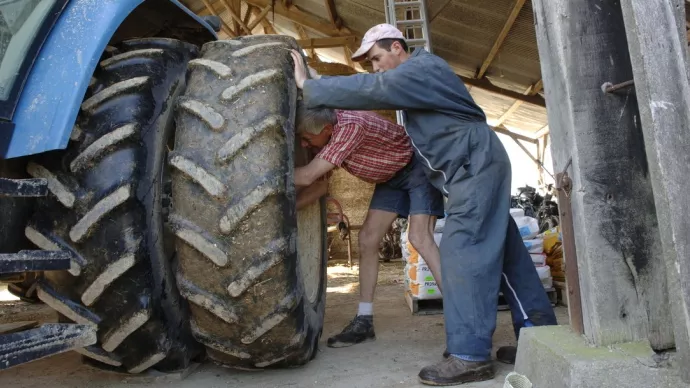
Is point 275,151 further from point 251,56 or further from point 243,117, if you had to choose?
point 251,56

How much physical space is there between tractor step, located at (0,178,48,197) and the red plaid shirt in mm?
1338

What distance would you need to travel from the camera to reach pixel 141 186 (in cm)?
213

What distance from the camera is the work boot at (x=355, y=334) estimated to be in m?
3.24

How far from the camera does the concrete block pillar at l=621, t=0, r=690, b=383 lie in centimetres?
160

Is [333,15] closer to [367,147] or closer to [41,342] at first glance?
[367,147]

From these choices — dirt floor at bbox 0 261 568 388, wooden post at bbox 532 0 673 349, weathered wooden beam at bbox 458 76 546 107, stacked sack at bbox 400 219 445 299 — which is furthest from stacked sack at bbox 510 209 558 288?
weathered wooden beam at bbox 458 76 546 107

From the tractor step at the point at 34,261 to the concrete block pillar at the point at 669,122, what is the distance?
171 centimetres

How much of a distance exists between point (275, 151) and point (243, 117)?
17cm

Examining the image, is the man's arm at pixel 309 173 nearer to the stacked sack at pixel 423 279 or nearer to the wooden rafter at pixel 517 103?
the stacked sack at pixel 423 279

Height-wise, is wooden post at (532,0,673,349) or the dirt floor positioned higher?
wooden post at (532,0,673,349)

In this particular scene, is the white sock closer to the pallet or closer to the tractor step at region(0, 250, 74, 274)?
the pallet

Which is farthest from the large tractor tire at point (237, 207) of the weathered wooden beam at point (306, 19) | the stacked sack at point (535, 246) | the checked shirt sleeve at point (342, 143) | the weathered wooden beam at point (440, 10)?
the weathered wooden beam at point (306, 19)

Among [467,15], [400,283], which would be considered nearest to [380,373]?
[400,283]

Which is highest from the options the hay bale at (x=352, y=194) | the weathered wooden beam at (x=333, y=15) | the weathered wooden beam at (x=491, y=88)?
the weathered wooden beam at (x=333, y=15)
